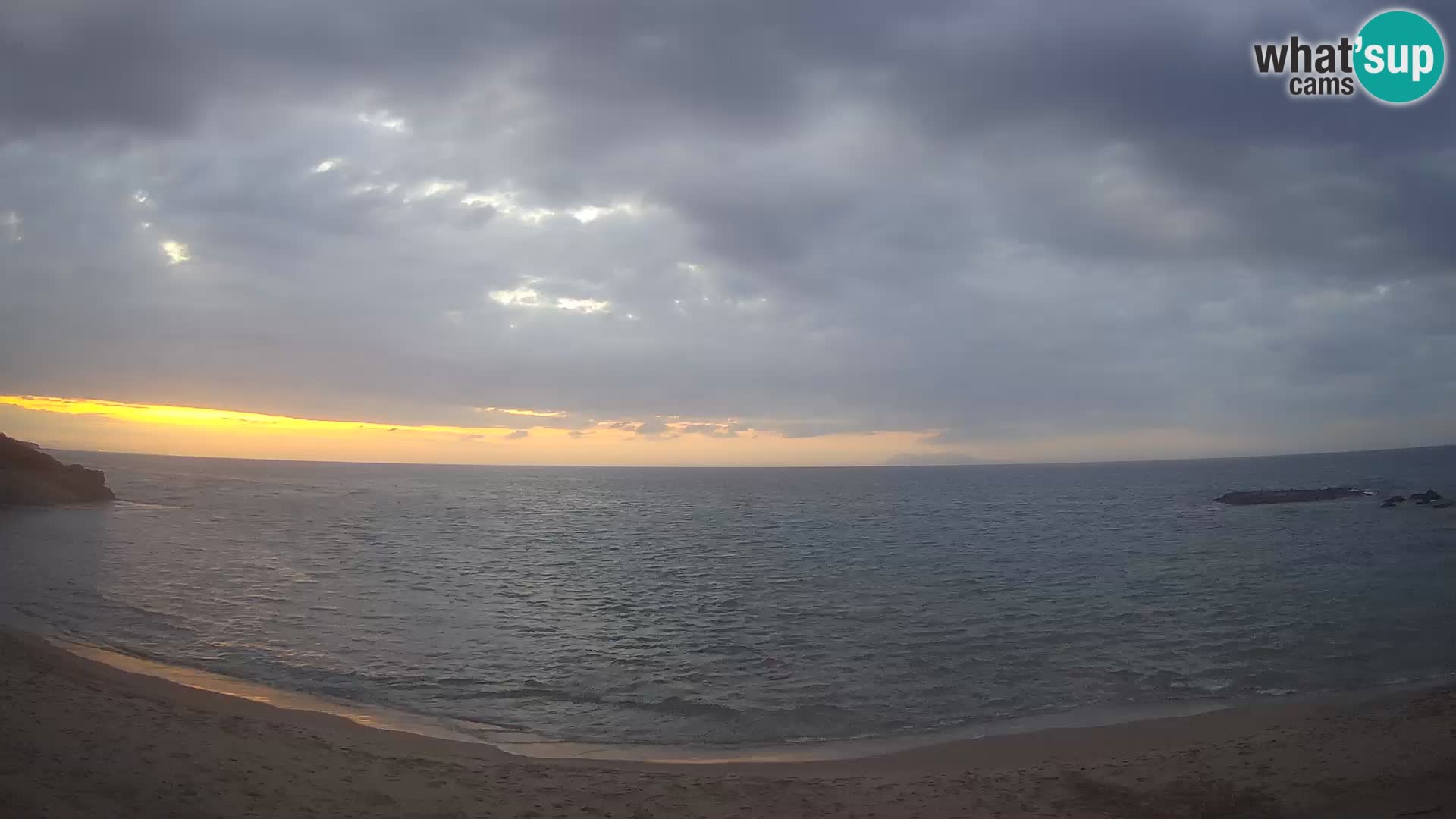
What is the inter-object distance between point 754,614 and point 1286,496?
3666 inches

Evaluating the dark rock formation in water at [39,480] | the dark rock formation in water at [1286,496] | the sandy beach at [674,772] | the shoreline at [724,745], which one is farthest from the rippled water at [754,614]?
the dark rock formation in water at [1286,496]

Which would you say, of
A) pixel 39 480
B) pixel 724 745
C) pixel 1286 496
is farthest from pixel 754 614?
pixel 1286 496

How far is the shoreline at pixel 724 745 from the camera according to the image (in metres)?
15.3

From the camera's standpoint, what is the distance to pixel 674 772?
1408 centimetres

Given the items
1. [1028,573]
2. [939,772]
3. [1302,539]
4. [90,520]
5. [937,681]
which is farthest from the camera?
[90,520]

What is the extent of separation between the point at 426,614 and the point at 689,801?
65.1ft

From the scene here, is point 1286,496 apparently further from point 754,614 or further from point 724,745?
point 724,745

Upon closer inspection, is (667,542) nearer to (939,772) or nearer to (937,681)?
(937,681)

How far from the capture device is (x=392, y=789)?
12.1 m

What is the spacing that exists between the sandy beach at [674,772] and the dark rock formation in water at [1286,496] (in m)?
88.6

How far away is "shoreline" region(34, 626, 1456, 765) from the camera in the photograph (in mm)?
15258

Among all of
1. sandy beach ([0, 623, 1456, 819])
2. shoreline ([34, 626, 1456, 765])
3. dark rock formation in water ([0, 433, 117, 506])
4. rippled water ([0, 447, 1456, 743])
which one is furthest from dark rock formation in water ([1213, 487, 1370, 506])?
dark rock formation in water ([0, 433, 117, 506])

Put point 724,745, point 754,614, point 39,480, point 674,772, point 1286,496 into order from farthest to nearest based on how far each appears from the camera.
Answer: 1. point 1286,496
2. point 39,480
3. point 754,614
4. point 724,745
5. point 674,772

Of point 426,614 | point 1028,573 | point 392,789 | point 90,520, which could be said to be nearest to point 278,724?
point 392,789
